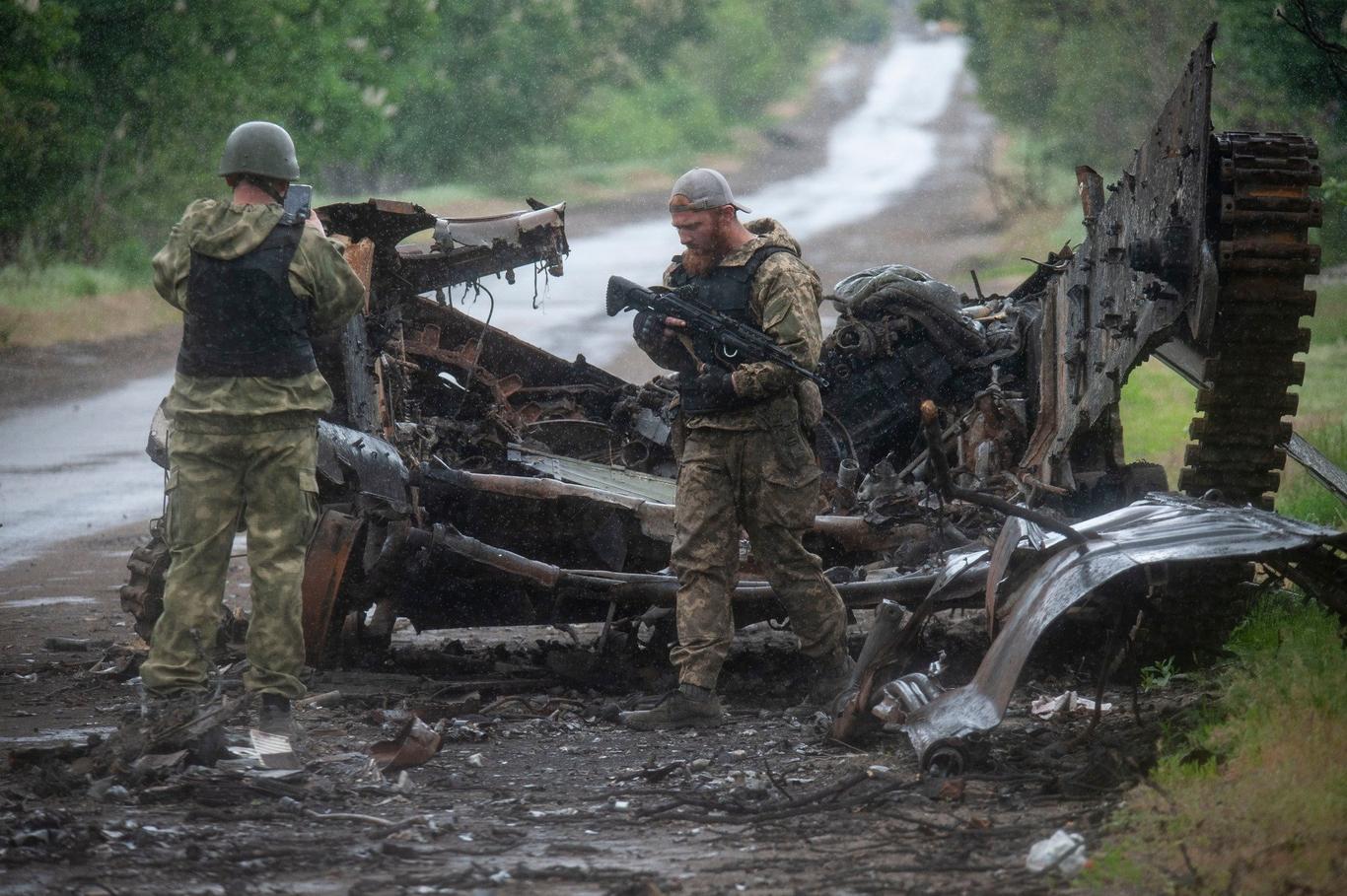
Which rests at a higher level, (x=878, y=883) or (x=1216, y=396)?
(x=1216, y=396)

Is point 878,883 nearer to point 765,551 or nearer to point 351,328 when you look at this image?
point 765,551

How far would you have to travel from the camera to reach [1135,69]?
2842 centimetres

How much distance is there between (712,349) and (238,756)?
2.30 m

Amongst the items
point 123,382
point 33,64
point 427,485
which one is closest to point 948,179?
point 33,64

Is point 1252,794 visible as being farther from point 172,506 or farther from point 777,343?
point 172,506

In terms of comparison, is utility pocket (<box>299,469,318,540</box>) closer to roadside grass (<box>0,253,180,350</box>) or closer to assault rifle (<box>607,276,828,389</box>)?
assault rifle (<box>607,276,828,389</box>)

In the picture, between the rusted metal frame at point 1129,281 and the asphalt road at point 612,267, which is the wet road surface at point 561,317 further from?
the rusted metal frame at point 1129,281

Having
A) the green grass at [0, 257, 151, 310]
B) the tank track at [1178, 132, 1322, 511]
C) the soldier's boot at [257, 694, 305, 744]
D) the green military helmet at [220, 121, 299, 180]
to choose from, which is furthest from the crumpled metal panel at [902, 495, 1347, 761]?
the green grass at [0, 257, 151, 310]

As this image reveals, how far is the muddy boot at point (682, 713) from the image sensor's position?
6285mm

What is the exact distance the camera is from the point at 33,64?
22188 millimetres

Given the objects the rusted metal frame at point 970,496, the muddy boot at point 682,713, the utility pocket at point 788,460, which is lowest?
the muddy boot at point 682,713

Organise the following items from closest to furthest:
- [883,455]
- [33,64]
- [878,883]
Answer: [878,883] → [883,455] → [33,64]

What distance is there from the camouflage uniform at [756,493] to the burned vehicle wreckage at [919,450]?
0.28m

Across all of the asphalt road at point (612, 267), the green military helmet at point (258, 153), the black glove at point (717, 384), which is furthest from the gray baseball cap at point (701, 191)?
the asphalt road at point (612, 267)
